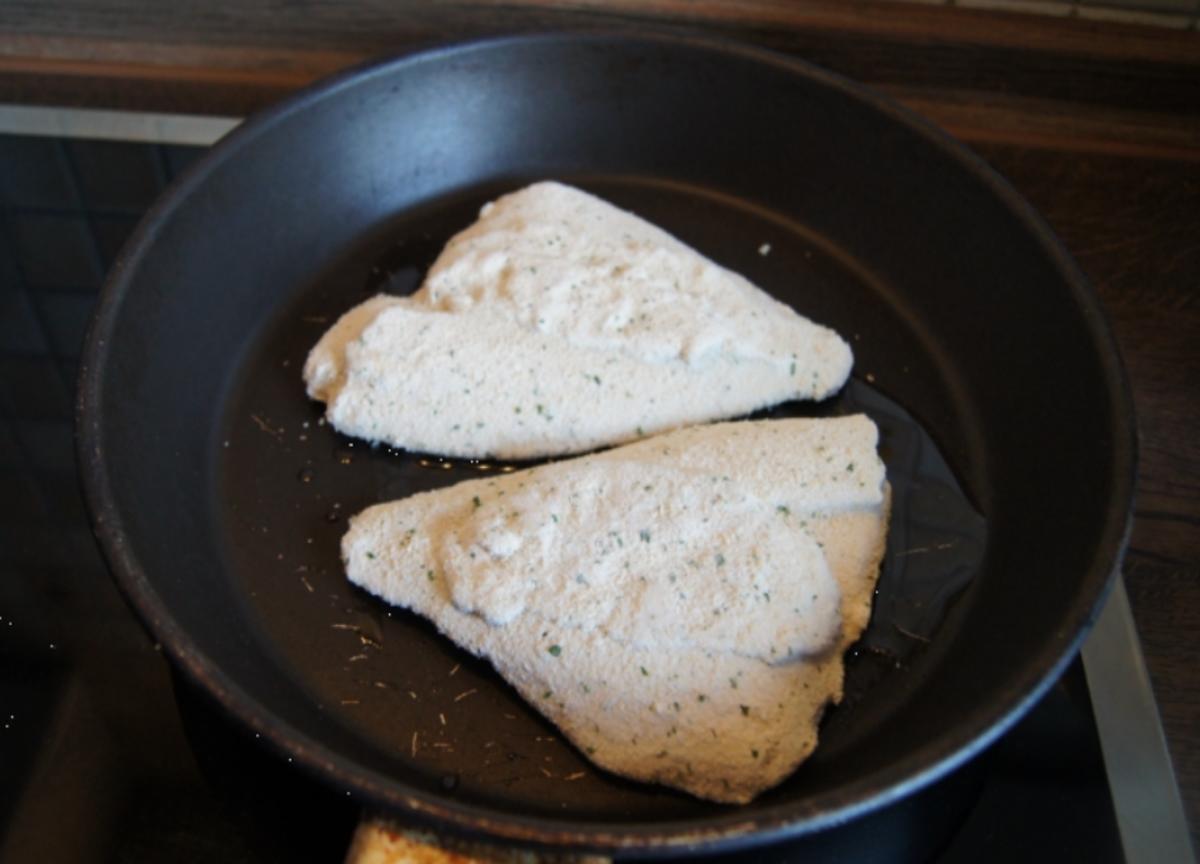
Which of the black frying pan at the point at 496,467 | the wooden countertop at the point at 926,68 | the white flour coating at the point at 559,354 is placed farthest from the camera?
the wooden countertop at the point at 926,68

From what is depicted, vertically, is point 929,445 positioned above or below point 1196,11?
below

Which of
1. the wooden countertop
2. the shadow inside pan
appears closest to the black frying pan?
the shadow inside pan

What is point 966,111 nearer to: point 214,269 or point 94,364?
point 214,269

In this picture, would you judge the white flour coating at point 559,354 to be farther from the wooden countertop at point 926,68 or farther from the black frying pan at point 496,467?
the wooden countertop at point 926,68

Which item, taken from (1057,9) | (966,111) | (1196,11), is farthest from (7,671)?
(1196,11)

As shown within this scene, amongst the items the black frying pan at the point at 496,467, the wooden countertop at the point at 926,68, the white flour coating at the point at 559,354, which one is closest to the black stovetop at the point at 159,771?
the black frying pan at the point at 496,467

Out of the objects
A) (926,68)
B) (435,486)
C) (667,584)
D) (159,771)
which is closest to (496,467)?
(435,486)
